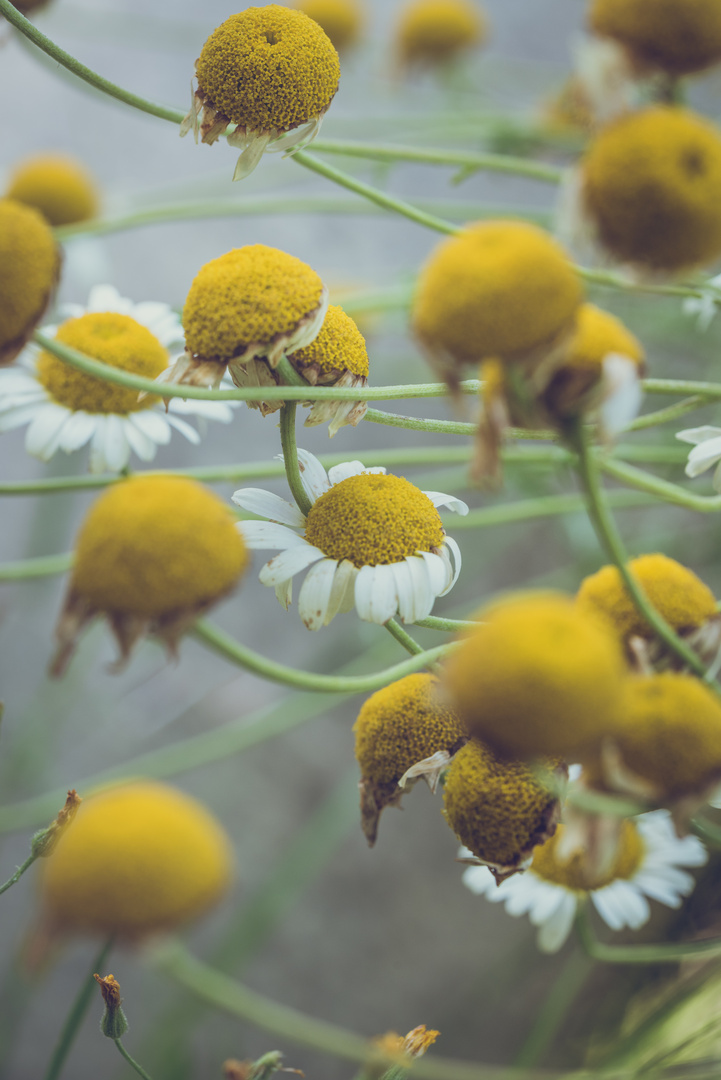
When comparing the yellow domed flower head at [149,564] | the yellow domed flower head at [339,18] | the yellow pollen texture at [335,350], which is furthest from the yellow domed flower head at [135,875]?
the yellow domed flower head at [339,18]

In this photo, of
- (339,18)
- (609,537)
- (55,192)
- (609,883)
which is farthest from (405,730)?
(339,18)

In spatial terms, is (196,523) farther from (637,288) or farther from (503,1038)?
(503,1038)

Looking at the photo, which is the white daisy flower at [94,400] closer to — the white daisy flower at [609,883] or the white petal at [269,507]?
the white petal at [269,507]

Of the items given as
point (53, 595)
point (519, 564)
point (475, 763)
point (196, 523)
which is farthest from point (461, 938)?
point (196, 523)

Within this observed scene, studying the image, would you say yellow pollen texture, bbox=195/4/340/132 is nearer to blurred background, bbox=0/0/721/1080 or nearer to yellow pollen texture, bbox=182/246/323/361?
yellow pollen texture, bbox=182/246/323/361

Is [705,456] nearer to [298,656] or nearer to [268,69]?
[268,69]

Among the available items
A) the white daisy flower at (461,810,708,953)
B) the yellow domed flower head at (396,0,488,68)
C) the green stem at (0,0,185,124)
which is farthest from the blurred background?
the green stem at (0,0,185,124)

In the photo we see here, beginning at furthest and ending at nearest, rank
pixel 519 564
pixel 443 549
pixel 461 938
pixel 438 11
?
pixel 519 564, pixel 461 938, pixel 438 11, pixel 443 549
